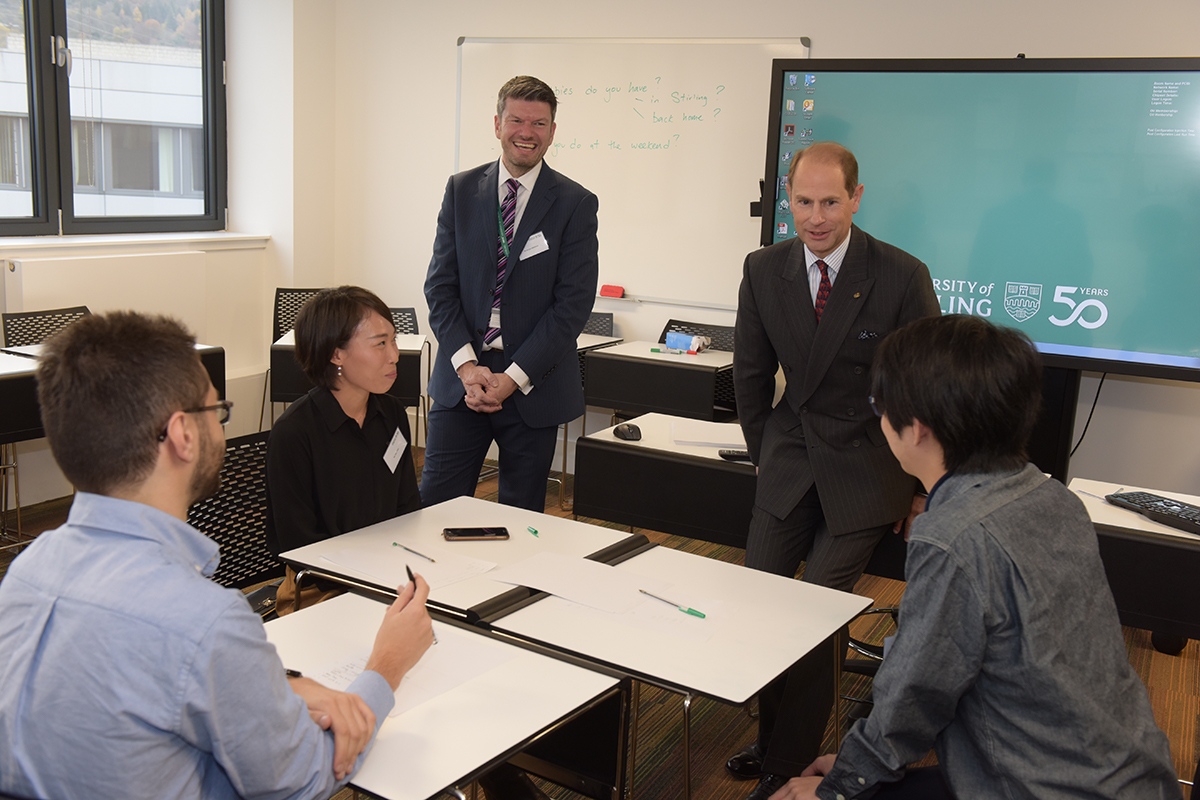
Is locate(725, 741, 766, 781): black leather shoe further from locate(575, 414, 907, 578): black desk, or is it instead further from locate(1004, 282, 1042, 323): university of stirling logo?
locate(1004, 282, 1042, 323): university of stirling logo

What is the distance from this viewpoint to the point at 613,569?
2105 mm

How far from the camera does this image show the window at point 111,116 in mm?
4773

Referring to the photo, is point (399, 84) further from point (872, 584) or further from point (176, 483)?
point (176, 483)

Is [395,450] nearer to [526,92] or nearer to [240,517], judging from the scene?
[240,517]

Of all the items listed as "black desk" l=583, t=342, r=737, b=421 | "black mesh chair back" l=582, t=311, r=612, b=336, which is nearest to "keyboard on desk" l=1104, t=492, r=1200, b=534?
"black desk" l=583, t=342, r=737, b=421

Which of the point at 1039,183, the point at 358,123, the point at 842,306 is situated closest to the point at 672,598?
the point at 842,306

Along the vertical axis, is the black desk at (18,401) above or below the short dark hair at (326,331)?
below

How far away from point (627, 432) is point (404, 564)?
3.90ft

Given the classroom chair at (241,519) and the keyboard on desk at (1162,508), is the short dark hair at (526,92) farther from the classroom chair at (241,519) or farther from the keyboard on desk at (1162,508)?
the keyboard on desk at (1162,508)

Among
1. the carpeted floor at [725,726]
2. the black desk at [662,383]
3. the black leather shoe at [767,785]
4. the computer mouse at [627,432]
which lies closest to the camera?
the black leather shoe at [767,785]

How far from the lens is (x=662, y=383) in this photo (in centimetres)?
464

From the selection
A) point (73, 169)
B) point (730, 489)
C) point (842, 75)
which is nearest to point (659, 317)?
point (842, 75)

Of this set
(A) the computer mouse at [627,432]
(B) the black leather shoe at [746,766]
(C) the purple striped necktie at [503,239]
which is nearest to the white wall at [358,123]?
(A) the computer mouse at [627,432]

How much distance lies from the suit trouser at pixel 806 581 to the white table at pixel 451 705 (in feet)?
2.13
